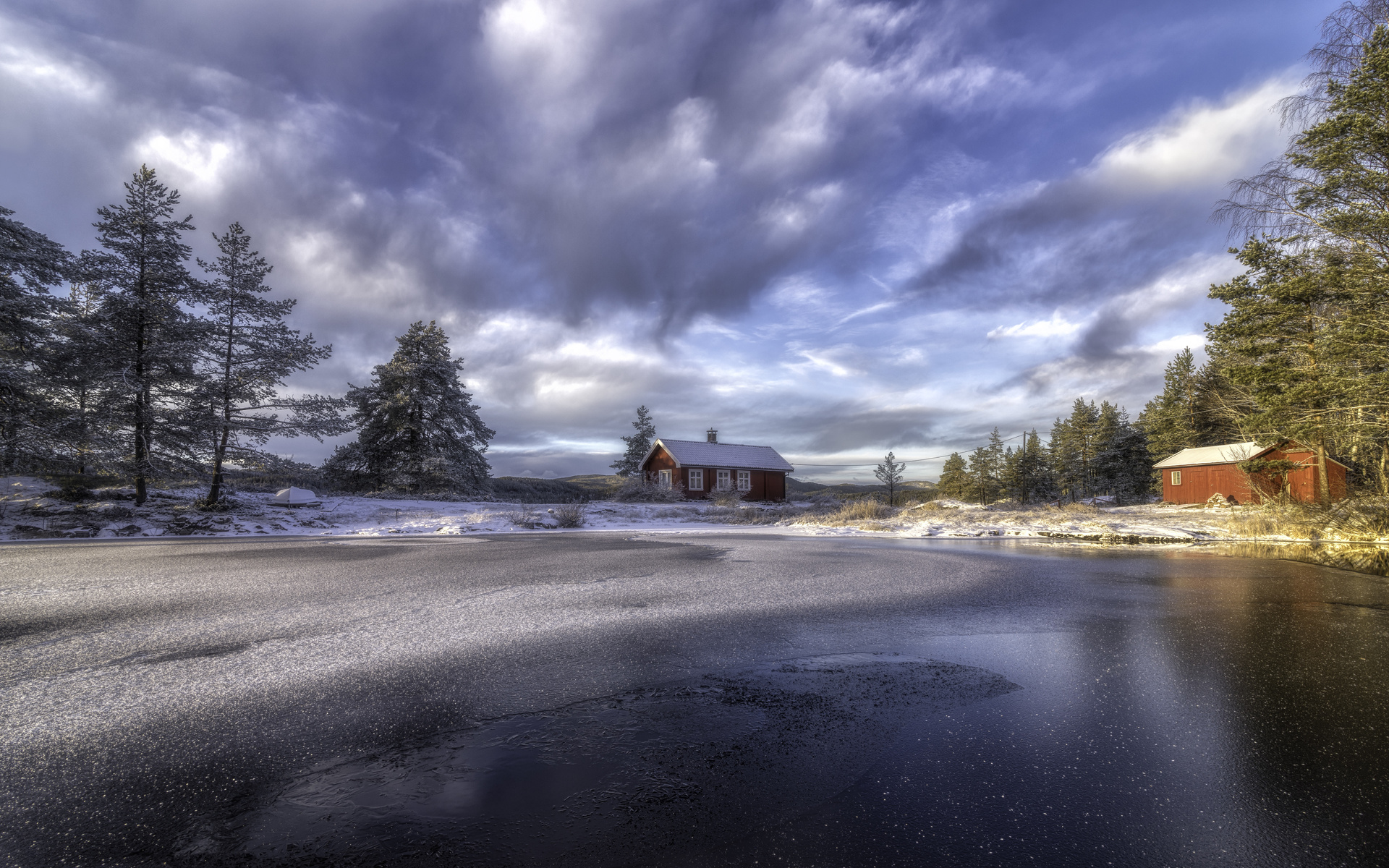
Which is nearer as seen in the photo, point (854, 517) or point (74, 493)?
point (74, 493)

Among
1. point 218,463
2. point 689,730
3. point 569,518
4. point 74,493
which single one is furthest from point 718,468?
point 689,730

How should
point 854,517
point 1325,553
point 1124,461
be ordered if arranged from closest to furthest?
point 1325,553, point 854,517, point 1124,461

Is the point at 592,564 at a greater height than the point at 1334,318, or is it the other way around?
the point at 1334,318

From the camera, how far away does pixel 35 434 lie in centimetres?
1655

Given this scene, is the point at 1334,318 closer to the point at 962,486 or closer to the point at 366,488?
the point at 366,488

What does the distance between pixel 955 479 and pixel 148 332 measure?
2858 inches

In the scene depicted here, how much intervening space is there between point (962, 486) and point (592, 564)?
68.9 metres

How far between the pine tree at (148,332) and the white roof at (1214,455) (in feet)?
161

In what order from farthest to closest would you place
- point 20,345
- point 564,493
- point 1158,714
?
point 564,493 < point 20,345 < point 1158,714

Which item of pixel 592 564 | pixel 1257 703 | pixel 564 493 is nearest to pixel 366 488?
pixel 564 493

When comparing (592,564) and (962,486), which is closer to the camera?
(592,564)

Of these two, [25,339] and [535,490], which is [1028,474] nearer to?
[535,490]

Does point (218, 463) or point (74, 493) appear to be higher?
point (218, 463)

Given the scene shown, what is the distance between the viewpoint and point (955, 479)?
7094 cm
